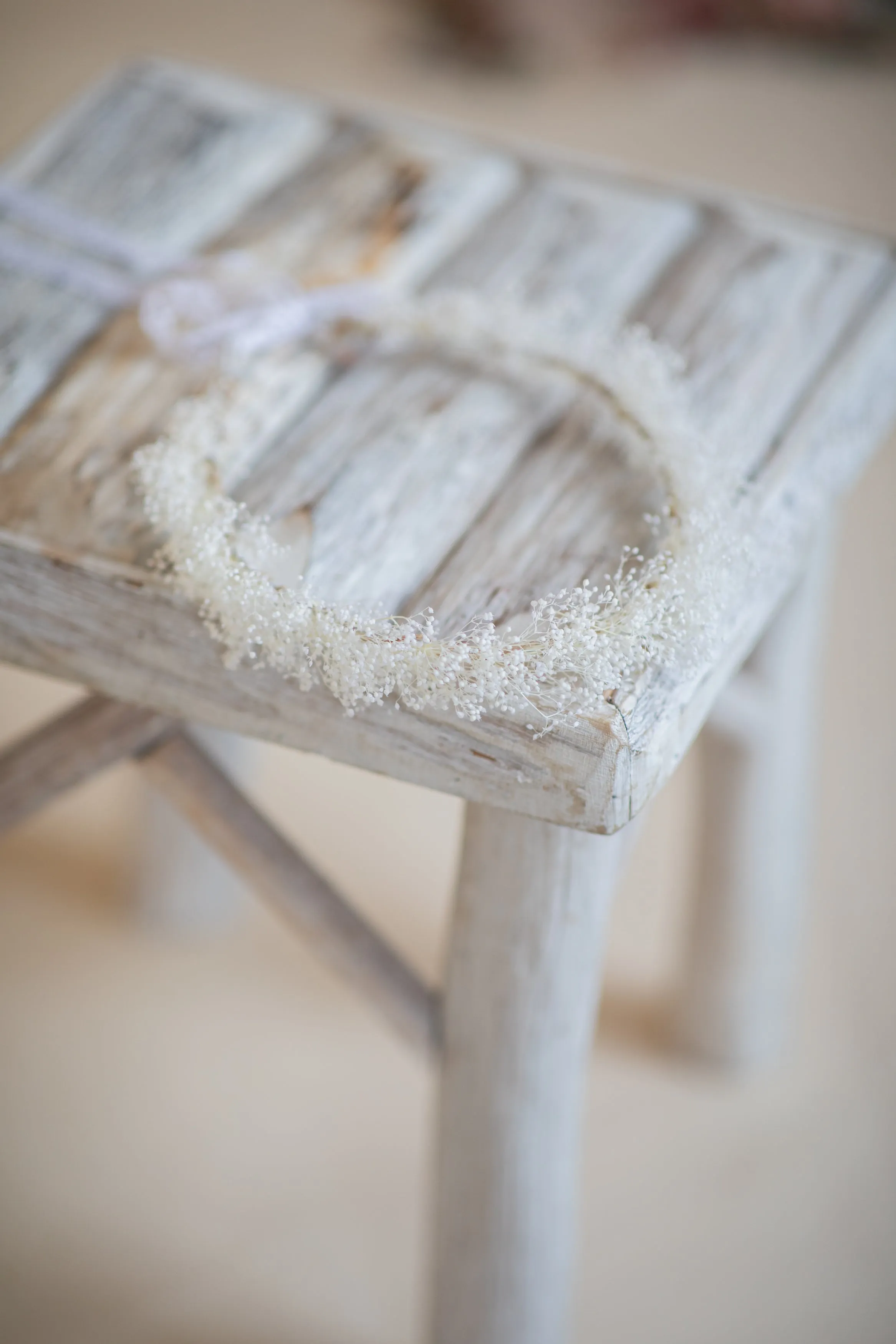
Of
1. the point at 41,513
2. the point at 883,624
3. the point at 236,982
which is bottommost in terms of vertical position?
the point at 236,982

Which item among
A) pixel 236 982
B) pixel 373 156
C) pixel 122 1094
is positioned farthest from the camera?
pixel 236 982

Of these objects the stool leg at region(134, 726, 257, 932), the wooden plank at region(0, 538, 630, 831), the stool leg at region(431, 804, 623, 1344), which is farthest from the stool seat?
the stool leg at region(134, 726, 257, 932)

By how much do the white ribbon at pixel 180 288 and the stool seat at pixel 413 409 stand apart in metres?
0.02

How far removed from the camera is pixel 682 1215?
3.96 feet

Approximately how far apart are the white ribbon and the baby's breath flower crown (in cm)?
6

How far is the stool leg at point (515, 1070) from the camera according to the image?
81 cm

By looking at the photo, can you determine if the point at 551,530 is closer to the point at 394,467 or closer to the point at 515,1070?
the point at 394,467

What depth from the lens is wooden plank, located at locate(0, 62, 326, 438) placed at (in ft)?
3.10

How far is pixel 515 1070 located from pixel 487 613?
335 mm

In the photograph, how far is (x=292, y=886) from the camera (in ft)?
3.12

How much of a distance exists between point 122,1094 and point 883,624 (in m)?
1.08

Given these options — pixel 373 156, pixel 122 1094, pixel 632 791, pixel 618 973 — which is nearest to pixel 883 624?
A: pixel 618 973

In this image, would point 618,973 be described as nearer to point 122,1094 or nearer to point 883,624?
point 122,1094

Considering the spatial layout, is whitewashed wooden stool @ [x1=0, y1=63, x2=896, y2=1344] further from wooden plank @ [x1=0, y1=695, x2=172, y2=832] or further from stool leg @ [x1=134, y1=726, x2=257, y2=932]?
stool leg @ [x1=134, y1=726, x2=257, y2=932]
